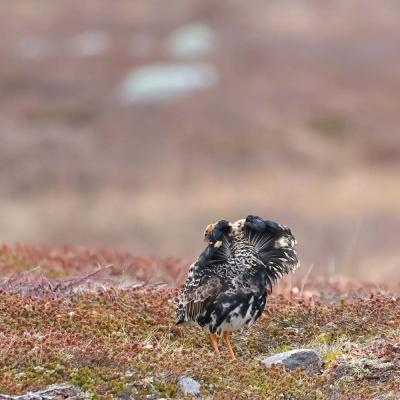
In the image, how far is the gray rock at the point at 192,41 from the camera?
53.0 meters

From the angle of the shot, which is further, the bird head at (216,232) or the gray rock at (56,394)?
the bird head at (216,232)

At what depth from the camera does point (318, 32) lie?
2135 inches

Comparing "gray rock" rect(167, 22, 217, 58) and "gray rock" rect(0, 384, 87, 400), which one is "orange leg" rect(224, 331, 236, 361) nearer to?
"gray rock" rect(0, 384, 87, 400)

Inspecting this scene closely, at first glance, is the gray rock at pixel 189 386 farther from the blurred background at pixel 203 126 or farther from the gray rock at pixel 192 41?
the gray rock at pixel 192 41

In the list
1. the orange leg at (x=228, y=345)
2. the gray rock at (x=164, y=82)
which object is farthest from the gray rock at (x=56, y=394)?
the gray rock at (x=164, y=82)

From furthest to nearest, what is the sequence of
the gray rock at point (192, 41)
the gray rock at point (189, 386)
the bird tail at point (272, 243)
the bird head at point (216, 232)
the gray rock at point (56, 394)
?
the gray rock at point (192, 41), the bird tail at point (272, 243), the bird head at point (216, 232), the gray rock at point (189, 386), the gray rock at point (56, 394)

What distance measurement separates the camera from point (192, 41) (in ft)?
177

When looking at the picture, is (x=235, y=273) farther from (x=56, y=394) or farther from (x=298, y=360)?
(x=56, y=394)

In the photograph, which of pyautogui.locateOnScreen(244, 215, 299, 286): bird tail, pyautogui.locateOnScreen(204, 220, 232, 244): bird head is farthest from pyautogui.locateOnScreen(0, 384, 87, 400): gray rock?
pyautogui.locateOnScreen(244, 215, 299, 286): bird tail

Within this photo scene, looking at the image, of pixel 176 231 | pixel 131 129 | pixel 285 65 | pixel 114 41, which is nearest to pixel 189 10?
pixel 114 41

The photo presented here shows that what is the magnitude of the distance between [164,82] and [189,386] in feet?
134

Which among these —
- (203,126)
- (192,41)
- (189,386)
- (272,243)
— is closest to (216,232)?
(272,243)

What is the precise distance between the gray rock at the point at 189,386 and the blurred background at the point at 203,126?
64.2 ft

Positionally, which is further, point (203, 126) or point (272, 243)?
point (203, 126)
